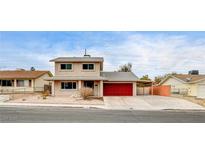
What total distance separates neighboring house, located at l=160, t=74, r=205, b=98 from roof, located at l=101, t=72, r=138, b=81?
529 centimetres

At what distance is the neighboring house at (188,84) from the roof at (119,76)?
5290mm

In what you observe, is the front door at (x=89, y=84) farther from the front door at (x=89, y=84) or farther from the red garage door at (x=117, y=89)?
the red garage door at (x=117, y=89)

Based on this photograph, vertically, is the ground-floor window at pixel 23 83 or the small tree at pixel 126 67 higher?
the small tree at pixel 126 67

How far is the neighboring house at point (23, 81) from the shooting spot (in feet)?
81.7

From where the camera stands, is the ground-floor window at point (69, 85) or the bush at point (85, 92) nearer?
the bush at point (85, 92)

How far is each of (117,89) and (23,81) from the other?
9404 mm

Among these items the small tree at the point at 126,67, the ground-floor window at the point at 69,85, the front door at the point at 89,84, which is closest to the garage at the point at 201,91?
the small tree at the point at 126,67

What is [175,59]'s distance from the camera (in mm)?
19859

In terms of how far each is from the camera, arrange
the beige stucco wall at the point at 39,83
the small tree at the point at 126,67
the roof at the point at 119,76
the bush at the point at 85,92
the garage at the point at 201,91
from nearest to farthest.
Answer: the garage at the point at 201,91 < the small tree at the point at 126,67 < the bush at the point at 85,92 < the roof at the point at 119,76 < the beige stucco wall at the point at 39,83

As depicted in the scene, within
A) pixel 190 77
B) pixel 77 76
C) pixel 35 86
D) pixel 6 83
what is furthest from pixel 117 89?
pixel 6 83
